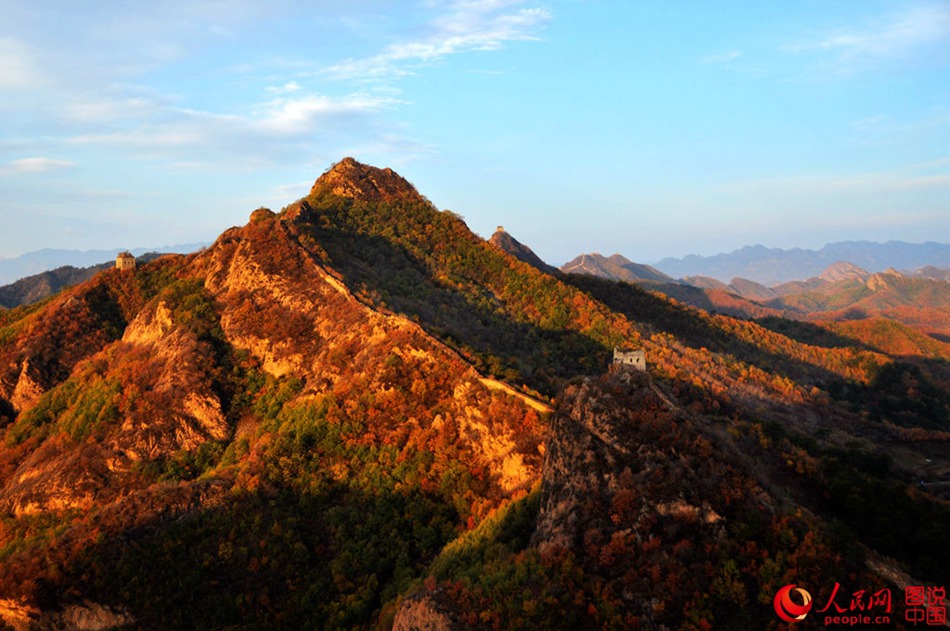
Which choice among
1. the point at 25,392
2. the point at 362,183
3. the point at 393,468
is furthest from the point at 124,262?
the point at 393,468

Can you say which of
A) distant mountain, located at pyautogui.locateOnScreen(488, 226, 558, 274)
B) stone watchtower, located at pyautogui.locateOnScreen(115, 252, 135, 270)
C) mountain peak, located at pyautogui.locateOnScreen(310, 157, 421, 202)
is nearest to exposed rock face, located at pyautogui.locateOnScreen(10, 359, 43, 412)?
stone watchtower, located at pyautogui.locateOnScreen(115, 252, 135, 270)

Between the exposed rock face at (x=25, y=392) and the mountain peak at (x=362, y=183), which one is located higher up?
the mountain peak at (x=362, y=183)

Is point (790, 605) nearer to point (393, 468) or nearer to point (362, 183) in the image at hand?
point (393, 468)

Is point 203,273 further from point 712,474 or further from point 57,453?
point 712,474

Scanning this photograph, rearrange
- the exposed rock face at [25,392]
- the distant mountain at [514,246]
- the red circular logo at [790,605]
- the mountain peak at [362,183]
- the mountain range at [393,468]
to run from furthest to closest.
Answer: the distant mountain at [514,246]
the mountain peak at [362,183]
the exposed rock face at [25,392]
the mountain range at [393,468]
the red circular logo at [790,605]

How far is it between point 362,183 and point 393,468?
5394 centimetres

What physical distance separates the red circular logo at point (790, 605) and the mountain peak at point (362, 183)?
6373cm

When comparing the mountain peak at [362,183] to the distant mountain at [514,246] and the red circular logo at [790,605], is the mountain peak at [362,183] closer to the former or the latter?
the distant mountain at [514,246]

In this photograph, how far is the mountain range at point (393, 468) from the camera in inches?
727

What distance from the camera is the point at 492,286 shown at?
6166 cm

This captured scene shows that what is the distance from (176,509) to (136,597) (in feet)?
15.0

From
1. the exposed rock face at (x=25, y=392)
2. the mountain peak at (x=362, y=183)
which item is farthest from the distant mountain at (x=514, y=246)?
the exposed rock face at (x=25, y=392)

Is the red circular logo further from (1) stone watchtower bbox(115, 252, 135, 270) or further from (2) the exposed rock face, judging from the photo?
(1) stone watchtower bbox(115, 252, 135, 270)

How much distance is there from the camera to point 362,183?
74.8m
